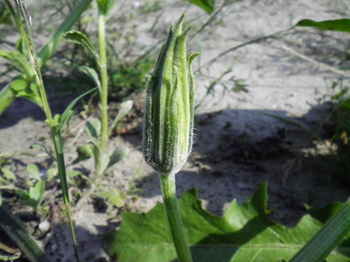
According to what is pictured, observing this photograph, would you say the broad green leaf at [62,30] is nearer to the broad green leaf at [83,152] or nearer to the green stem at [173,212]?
the broad green leaf at [83,152]

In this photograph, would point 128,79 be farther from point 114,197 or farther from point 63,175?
point 63,175

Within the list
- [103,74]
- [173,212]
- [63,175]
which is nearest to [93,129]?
[103,74]

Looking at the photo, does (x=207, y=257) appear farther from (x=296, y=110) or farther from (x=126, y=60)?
(x=126, y=60)

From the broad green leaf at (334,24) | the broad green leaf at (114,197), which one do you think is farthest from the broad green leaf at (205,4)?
the broad green leaf at (114,197)

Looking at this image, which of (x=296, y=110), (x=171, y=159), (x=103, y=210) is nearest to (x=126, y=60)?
(x=296, y=110)

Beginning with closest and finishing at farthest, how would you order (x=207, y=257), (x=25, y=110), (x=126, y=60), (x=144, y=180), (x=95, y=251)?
(x=207, y=257) < (x=95, y=251) < (x=144, y=180) < (x=25, y=110) < (x=126, y=60)

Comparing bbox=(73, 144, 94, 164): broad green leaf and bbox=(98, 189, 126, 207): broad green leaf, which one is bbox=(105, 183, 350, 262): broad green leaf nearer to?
bbox=(98, 189, 126, 207): broad green leaf
